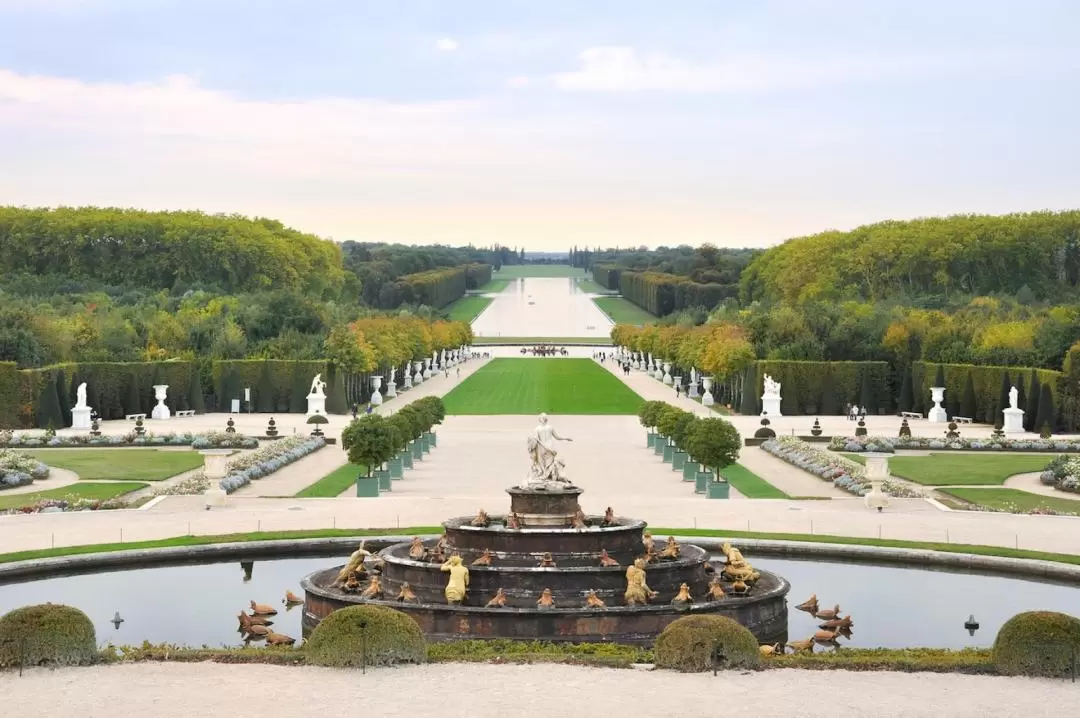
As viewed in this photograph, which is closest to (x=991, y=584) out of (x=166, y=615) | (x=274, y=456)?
(x=166, y=615)

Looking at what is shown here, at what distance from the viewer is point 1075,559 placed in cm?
3009

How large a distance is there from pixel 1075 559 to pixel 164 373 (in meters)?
51.5

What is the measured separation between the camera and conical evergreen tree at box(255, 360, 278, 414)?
7681 centimetres

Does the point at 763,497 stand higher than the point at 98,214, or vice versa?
the point at 98,214

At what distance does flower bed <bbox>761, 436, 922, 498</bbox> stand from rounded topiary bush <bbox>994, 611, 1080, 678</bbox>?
68.5 ft

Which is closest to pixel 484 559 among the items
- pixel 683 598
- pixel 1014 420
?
pixel 683 598

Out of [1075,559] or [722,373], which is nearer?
[1075,559]

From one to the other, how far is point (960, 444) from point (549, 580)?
34.0 metres

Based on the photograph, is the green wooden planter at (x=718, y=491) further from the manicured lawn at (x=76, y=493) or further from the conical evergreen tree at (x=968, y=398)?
the conical evergreen tree at (x=968, y=398)

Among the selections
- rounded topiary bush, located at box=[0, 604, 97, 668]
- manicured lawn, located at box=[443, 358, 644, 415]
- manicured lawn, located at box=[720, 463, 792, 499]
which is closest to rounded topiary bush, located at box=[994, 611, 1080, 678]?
rounded topiary bush, located at box=[0, 604, 97, 668]

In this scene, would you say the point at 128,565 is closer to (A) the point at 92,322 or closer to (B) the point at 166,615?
(B) the point at 166,615

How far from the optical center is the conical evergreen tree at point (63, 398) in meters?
66.8

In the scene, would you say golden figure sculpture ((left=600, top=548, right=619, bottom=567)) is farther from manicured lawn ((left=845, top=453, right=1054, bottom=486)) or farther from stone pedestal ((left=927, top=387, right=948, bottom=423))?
stone pedestal ((left=927, top=387, right=948, bottom=423))

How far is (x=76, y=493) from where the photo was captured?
4203 centimetres
